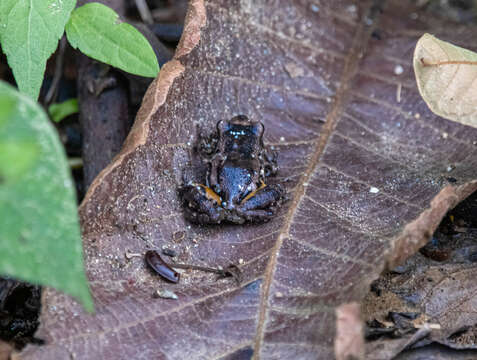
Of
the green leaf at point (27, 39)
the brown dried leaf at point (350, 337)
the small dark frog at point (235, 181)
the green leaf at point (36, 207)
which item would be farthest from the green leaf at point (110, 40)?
the brown dried leaf at point (350, 337)

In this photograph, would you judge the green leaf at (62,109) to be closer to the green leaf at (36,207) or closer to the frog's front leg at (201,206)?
the frog's front leg at (201,206)

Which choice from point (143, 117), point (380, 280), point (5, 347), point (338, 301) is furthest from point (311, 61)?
point (5, 347)

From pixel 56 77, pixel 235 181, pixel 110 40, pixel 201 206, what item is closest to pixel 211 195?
pixel 201 206

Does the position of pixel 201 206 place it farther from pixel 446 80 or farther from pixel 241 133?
pixel 446 80

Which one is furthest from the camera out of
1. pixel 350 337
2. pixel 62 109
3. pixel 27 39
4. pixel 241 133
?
pixel 62 109

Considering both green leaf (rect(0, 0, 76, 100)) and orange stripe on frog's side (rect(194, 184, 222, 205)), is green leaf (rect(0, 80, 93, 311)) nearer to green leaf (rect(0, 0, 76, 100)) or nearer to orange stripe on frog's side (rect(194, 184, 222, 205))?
green leaf (rect(0, 0, 76, 100))

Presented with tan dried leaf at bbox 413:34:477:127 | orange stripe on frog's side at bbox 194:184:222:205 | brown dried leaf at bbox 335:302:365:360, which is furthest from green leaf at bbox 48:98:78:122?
brown dried leaf at bbox 335:302:365:360
